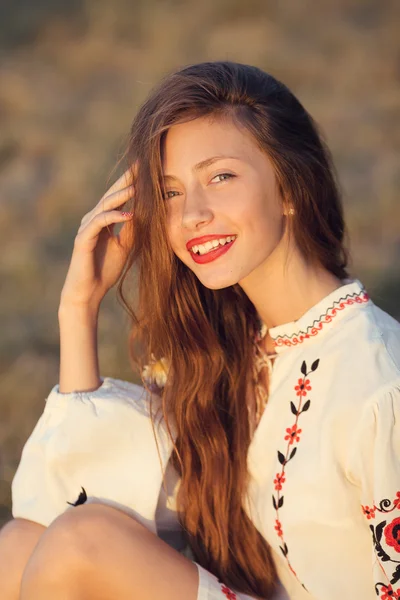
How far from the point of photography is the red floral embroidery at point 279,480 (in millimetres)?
2010

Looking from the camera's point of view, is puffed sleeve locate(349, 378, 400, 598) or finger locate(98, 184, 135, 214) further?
finger locate(98, 184, 135, 214)

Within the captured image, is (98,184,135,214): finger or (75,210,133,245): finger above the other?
(98,184,135,214): finger

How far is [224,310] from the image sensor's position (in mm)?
2418

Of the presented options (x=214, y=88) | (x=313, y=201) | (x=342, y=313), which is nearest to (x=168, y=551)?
(x=342, y=313)

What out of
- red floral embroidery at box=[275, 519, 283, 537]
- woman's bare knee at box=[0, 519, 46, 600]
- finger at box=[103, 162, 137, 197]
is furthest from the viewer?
finger at box=[103, 162, 137, 197]

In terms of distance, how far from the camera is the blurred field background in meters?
4.49

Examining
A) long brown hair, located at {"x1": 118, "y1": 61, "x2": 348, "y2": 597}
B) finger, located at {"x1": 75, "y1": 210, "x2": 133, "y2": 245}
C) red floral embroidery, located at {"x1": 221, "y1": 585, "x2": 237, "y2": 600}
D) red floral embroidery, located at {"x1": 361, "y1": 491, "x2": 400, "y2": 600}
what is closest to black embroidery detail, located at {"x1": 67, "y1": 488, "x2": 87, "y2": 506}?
long brown hair, located at {"x1": 118, "y1": 61, "x2": 348, "y2": 597}

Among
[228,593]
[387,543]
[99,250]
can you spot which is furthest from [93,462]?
[387,543]

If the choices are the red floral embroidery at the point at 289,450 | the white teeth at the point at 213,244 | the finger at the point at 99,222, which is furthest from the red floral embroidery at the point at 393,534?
the finger at the point at 99,222

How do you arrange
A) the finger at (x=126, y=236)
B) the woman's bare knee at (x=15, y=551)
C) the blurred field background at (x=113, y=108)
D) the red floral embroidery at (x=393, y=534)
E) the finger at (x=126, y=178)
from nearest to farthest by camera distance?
the red floral embroidery at (x=393, y=534) → the woman's bare knee at (x=15, y=551) → the finger at (x=126, y=178) → the finger at (x=126, y=236) → the blurred field background at (x=113, y=108)

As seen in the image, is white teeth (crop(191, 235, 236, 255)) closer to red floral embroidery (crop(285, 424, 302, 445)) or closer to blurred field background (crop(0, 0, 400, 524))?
red floral embroidery (crop(285, 424, 302, 445))

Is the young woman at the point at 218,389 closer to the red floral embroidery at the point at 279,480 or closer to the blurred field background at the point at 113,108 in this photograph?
the red floral embroidery at the point at 279,480

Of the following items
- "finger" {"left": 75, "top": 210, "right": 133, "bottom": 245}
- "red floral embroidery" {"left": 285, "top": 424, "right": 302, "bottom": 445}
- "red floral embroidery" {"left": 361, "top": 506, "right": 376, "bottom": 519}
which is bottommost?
"red floral embroidery" {"left": 361, "top": 506, "right": 376, "bottom": 519}

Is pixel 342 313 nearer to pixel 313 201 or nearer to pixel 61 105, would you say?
pixel 313 201
